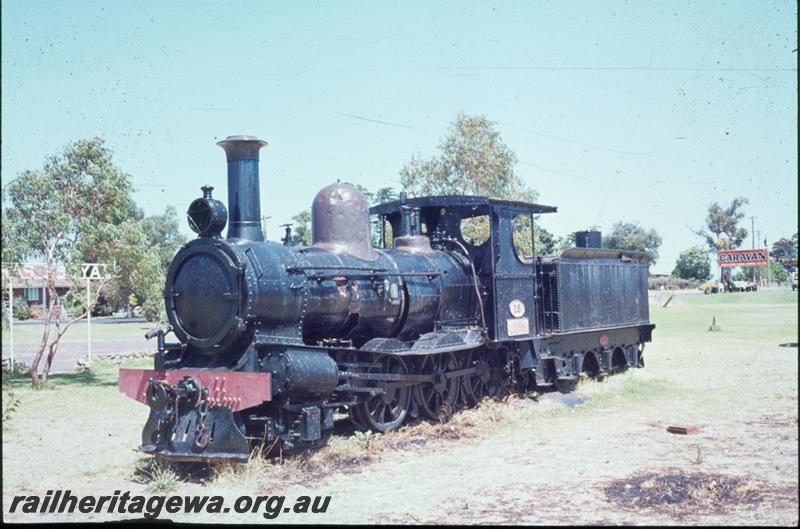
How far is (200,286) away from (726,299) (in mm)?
46426

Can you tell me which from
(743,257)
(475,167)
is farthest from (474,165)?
(743,257)

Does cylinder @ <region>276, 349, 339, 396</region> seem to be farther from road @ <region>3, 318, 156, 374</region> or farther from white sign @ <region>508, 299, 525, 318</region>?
road @ <region>3, 318, 156, 374</region>

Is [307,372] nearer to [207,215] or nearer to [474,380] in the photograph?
[207,215]

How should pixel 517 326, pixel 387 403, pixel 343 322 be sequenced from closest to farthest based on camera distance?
pixel 343 322 < pixel 387 403 < pixel 517 326

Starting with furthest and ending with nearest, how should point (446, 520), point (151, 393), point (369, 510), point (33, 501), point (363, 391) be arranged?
point (363, 391) < point (151, 393) < point (33, 501) < point (369, 510) < point (446, 520)

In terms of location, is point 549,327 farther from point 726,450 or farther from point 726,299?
point 726,299

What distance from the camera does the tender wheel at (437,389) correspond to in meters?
10.4

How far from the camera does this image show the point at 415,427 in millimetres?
9867

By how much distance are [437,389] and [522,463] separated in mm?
2725

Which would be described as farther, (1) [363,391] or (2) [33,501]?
(1) [363,391]

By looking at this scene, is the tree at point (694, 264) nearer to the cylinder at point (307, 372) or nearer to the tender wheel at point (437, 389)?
the tender wheel at point (437, 389)

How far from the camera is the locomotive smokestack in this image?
27.8 feet

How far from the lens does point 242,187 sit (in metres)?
8.52

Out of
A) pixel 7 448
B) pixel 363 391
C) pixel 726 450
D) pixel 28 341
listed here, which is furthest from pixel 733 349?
pixel 28 341
